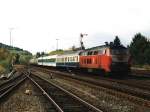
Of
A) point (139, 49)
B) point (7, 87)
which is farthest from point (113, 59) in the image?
point (139, 49)

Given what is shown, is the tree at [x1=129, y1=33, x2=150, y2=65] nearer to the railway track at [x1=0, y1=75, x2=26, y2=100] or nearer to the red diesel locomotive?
the red diesel locomotive

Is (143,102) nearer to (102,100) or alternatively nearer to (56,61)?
(102,100)

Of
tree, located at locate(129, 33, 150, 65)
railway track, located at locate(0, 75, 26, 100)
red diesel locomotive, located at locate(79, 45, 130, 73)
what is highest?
tree, located at locate(129, 33, 150, 65)

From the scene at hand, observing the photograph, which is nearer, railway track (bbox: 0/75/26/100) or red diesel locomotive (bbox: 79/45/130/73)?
railway track (bbox: 0/75/26/100)

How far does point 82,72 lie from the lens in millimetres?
44250

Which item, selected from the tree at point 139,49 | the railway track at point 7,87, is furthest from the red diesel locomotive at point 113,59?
the tree at point 139,49

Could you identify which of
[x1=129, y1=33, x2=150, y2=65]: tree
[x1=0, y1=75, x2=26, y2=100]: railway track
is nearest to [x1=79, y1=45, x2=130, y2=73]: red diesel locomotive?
[x1=0, y1=75, x2=26, y2=100]: railway track

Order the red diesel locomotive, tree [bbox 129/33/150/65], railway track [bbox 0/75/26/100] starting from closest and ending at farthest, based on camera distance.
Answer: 1. railway track [bbox 0/75/26/100]
2. the red diesel locomotive
3. tree [bbox 129/33/150/65]

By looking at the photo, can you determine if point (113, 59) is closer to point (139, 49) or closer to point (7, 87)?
point (7, 87)

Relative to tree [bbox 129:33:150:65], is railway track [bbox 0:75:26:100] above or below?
below

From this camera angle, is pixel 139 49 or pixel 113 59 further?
pixel 139 49

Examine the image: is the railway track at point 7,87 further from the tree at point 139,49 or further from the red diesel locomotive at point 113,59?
the tree at point 139,49

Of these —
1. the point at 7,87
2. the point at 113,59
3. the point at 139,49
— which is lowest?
the point at 7,87

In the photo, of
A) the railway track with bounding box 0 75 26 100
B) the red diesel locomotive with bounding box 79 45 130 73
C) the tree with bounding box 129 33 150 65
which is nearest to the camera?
the railway track with bounding box 0 75 26 100
